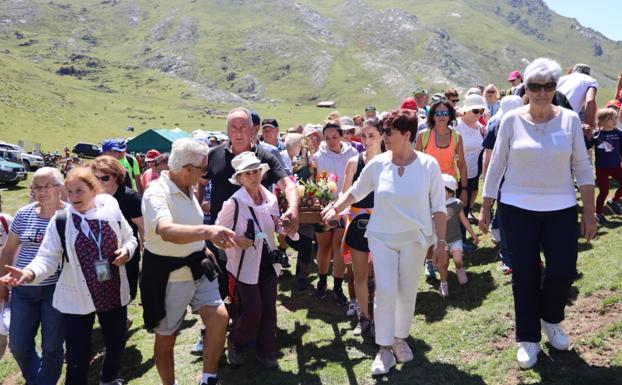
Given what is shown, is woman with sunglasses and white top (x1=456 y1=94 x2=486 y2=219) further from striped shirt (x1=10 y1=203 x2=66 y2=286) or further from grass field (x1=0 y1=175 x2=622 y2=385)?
striped shirt (x1=10 y1=203 x2=66 y2=286)

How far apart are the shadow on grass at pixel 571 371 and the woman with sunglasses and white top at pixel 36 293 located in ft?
14.5

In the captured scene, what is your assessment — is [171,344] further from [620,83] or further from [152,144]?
[152,144]

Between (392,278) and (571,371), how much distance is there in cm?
159

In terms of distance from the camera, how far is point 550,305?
4.21 meters

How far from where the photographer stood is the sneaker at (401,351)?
15.4 ft

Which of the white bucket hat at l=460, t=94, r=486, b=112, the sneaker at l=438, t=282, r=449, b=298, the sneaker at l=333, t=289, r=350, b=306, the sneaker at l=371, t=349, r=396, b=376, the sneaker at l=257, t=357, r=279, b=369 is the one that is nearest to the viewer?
the sneaker at l=371, t=349, r=396, b=376

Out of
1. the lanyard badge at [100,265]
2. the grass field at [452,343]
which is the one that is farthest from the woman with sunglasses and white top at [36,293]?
the grass field at [452,343]

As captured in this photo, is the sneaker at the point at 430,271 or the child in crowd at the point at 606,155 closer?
the sneaker at the point at 430,271

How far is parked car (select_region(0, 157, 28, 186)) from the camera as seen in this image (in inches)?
984

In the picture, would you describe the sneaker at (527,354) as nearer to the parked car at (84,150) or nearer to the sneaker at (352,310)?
the sneaker at (352,310)

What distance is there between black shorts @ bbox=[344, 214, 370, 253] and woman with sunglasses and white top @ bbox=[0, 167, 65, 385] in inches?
118

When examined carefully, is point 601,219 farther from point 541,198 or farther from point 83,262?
point 83,262

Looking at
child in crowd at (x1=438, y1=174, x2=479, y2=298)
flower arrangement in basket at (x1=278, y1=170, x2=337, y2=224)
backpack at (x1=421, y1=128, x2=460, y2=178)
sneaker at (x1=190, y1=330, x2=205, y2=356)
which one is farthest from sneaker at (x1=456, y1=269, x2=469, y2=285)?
sneaker at (x1=190, y1=330, x2=205, y2=356)

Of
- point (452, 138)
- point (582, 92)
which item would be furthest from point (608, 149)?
point (452, 138)
